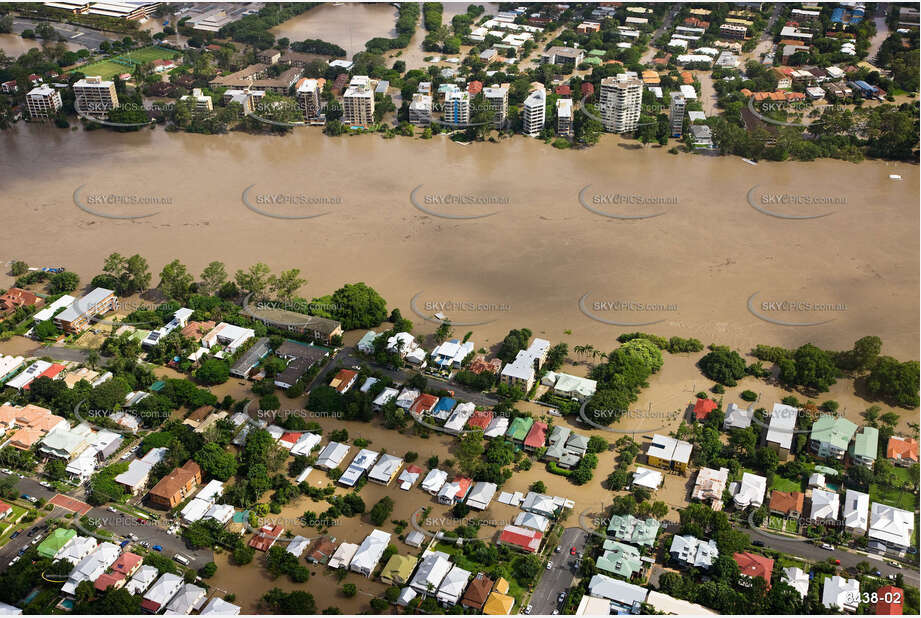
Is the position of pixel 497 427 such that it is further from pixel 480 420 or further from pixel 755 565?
pixel 755 565

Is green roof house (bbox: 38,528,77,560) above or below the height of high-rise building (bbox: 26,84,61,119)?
below

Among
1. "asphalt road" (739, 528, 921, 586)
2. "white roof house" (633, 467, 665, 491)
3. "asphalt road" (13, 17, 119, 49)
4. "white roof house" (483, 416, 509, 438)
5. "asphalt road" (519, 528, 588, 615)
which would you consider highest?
"asphalt road" (13, 17, 119, 49)

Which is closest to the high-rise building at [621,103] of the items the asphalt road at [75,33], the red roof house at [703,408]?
the red roof house at [703,408]

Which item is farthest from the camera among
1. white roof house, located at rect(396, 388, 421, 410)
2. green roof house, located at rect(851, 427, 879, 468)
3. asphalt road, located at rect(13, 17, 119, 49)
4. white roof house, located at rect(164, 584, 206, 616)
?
asphalt road, located at rect(13, 17, 119, 49)

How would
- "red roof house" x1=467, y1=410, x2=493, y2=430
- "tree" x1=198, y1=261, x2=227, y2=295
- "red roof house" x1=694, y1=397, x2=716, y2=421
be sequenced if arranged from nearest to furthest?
"red roof house" x1=467, y1=410, x2=493, y2=430 < "red roof house" x1=694, y1=397, x2=716, y2=421 < "tree" x1=198, y1=261, x2=227, y2=295

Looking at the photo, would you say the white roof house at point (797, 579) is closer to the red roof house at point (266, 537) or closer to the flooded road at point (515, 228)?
the flooded road at point (515, 228)

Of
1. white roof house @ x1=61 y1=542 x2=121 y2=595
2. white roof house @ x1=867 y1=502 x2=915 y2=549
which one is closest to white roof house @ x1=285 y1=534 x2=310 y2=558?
white roof house @ x1=61 y1=542 x2=121 y2=595

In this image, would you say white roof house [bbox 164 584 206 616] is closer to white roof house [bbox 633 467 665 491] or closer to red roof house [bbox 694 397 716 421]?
white roof house [bbox 633 467 665 491]
